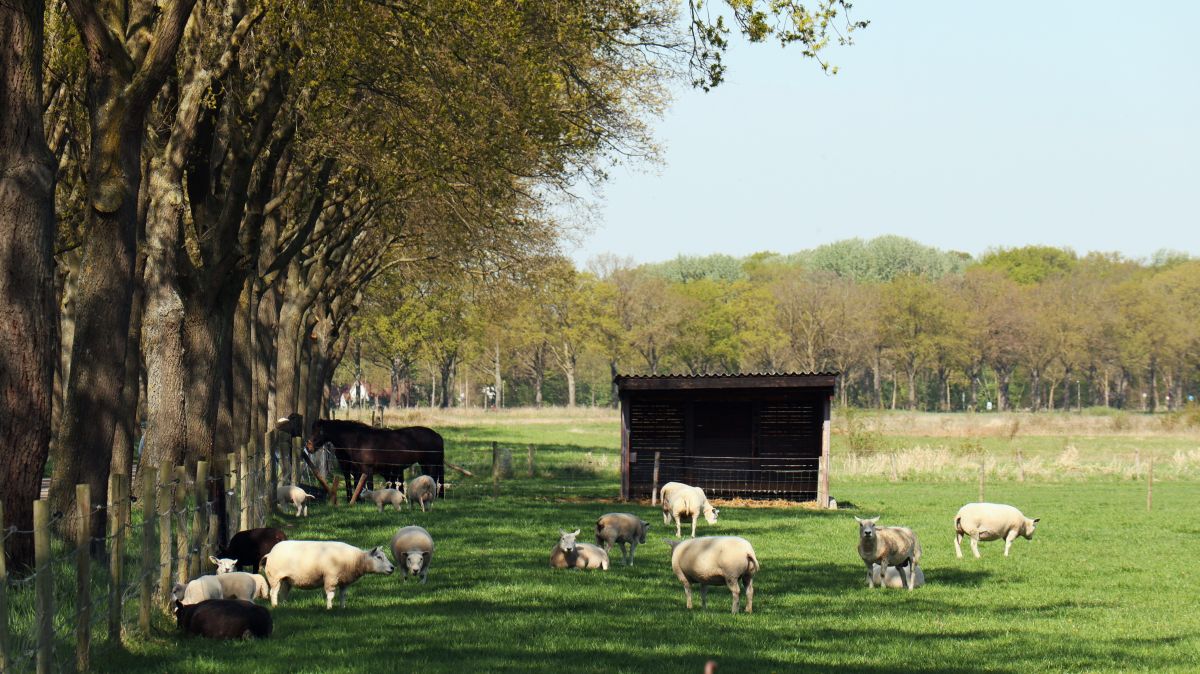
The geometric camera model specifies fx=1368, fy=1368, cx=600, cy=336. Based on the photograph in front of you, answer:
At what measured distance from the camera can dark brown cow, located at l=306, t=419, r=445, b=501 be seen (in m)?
32.7

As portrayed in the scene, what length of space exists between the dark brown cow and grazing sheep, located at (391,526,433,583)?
15.1 metres

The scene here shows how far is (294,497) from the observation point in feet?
85.7

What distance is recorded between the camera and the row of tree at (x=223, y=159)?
13648 millimetres

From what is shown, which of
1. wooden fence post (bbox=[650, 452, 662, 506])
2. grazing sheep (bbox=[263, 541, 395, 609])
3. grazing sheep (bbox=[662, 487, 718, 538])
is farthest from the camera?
wooden fence post (bbox=[650, 452, 662, 506])

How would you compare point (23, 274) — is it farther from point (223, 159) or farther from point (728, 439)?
point (728, 439)

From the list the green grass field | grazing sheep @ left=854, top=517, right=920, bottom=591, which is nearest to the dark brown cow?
the green grass field

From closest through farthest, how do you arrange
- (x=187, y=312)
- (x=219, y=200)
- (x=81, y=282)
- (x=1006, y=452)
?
(x=81, y=282) < (x=187, y=312) < (x=219, y=200) < (x=1006, y=452)

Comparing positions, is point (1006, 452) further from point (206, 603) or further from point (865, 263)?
point (865, 263)

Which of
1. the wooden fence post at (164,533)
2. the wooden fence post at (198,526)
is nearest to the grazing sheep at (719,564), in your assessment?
the wooden fence post at (198,526)

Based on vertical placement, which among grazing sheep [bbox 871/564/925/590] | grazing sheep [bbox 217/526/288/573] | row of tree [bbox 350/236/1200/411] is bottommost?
grazing sheep [bbox 871/564/925/590]

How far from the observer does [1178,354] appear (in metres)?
127

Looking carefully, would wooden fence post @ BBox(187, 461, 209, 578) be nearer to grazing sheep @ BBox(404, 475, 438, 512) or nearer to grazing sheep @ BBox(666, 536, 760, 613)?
grazing sheep @ BBox(666, 536, 760, 613)

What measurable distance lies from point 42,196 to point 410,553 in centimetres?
601

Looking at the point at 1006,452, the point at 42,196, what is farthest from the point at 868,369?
the point at 42,196
